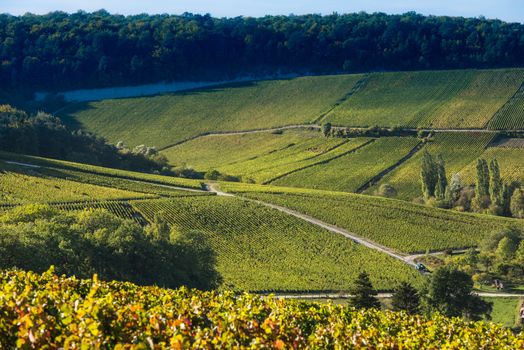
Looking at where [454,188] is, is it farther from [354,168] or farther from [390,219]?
[390,219]

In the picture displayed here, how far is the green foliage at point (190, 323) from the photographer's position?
71.5 feet

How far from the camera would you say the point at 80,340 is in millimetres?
20766

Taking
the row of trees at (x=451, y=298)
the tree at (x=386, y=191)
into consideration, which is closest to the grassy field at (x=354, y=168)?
the tree at (x=386, y=191)

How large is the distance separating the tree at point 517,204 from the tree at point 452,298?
146 feet

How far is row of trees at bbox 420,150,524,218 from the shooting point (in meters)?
112

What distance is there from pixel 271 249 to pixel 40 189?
22859 mm

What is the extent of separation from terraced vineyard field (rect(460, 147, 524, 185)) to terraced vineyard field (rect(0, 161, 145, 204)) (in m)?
52.3

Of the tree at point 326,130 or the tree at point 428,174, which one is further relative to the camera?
the tree at point 326,130

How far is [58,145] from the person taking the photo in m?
120

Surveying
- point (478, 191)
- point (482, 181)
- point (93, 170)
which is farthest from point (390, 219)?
point (93, 170)

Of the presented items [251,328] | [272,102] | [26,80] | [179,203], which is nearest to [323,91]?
[272,102]

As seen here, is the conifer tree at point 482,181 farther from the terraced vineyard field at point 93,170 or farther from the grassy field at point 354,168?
the terraced vineyard field at point 93,170

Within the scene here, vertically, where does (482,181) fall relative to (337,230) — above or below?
above

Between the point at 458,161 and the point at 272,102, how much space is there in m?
50.8
